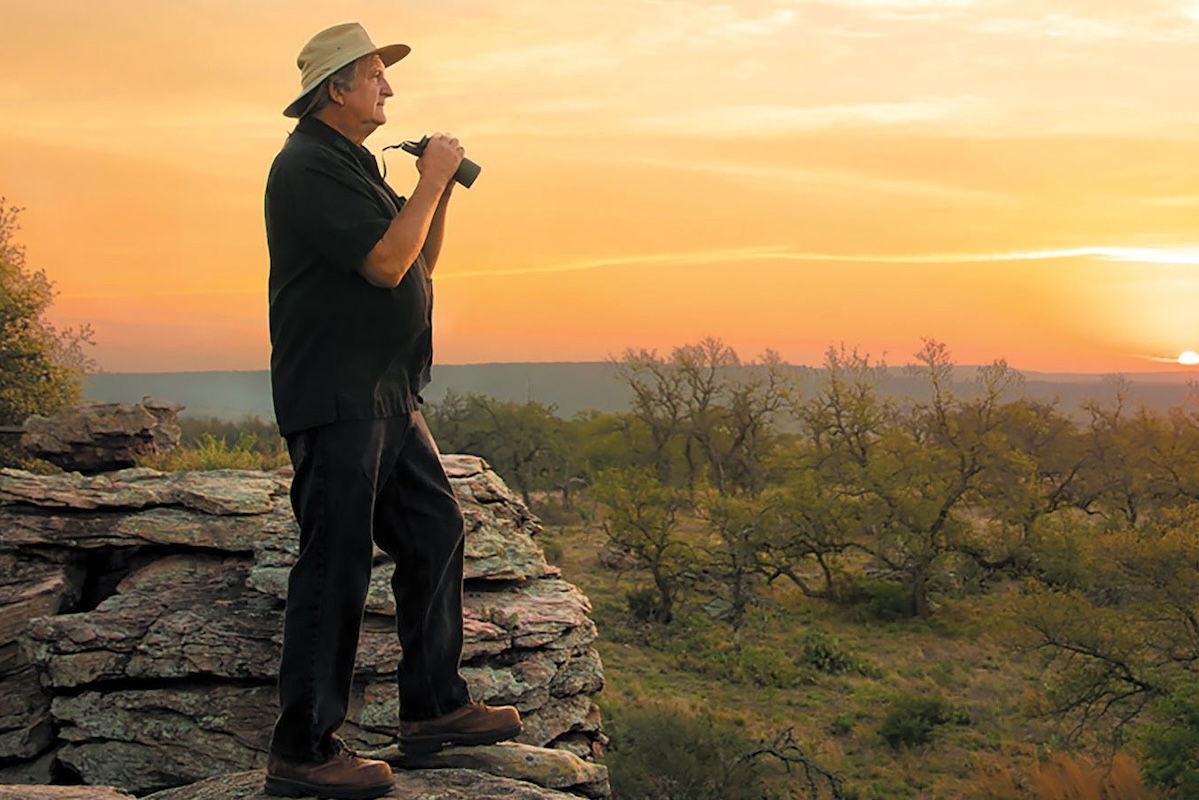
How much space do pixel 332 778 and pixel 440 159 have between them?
2.40 metres

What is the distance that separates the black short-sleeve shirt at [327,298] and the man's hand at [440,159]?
0.80ft

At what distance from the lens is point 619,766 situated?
1805 cm

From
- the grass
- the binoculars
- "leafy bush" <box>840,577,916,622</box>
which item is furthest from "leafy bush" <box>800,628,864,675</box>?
the binoculars

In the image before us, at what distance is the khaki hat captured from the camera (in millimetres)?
4305

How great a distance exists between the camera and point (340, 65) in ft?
14.1

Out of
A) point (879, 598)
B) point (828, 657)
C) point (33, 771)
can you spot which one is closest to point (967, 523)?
point (879, 598)

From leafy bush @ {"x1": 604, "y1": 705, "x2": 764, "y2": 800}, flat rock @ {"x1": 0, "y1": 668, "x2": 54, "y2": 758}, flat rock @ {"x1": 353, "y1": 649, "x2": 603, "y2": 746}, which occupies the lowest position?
leafy bush @ {"x1": 604, "y1": 705, "x2": 764, "y2": 800}

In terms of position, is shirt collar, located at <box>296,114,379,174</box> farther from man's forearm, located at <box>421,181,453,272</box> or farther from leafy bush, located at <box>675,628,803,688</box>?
leafy bush, located at <box>675,628,803,688</box>

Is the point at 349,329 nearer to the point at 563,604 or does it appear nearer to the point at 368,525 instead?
the point at 368,525

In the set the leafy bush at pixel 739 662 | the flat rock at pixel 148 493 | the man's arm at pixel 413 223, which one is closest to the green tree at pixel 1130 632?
the leafy bush at pixel 739 662

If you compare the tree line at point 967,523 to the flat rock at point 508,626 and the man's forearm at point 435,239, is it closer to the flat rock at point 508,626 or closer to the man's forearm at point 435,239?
the flat rock at point 508,626

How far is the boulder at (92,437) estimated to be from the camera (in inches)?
501

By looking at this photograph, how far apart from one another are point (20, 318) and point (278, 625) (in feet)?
42.9

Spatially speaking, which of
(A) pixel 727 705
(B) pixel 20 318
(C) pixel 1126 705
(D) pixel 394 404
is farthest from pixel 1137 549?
(D) pixel 394 404
